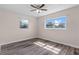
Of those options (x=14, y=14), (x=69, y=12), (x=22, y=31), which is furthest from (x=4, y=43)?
(x=69, y=12)

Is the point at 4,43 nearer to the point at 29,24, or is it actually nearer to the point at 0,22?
the point at 0,22

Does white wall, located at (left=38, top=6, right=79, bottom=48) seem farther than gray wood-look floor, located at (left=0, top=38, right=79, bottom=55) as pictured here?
Yes

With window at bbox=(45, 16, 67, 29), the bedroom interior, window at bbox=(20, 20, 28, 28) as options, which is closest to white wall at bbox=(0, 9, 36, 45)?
the bedroom interior

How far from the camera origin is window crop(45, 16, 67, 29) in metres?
2.86

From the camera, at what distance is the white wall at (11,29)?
8.73 feet

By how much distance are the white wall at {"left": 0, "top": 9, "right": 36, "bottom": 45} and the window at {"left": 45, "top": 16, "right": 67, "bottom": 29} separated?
123cm

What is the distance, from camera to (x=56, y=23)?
3.19m

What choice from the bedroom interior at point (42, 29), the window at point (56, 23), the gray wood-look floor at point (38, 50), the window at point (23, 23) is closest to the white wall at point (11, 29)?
the bedroom interior at point (42, 29)

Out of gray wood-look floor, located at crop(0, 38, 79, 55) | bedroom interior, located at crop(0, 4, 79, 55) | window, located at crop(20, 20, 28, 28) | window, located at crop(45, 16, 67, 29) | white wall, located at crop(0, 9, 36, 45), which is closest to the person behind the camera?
gray wood-look floor, located at crop(0, 38, 79, 55)

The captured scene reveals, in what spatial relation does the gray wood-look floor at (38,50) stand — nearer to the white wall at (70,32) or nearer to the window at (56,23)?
the white wall at (70,32)

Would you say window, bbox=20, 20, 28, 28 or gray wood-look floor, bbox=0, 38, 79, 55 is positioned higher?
window, bbox=20, 20, 28, 28

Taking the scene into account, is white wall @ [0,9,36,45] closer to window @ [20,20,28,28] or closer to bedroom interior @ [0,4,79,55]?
bedroom interior @ [0,4,79,55]

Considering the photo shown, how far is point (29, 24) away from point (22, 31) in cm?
67

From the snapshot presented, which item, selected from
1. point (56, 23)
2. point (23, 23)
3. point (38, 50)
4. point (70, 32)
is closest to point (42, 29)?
point (56, 23)
